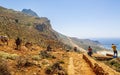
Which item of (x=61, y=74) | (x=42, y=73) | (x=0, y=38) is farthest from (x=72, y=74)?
(x=0, y=38)

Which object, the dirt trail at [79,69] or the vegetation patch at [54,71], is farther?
the dirt trail at [79,69]

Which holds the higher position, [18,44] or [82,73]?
[18,44]

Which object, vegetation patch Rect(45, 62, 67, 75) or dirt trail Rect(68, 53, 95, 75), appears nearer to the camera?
vegetation patch Rect(45, 62, 67, 75)

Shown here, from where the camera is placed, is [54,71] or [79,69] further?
[79,69]

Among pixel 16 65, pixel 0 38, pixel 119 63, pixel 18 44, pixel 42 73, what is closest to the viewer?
pixel 42 73

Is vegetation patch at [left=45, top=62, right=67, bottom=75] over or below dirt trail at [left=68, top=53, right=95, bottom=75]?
over

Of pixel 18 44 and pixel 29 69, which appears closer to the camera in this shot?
pixel 29 69

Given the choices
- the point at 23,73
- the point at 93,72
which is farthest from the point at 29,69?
the point at 93,72

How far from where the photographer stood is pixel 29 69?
15164mm

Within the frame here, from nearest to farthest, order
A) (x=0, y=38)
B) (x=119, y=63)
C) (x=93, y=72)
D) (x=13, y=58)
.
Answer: (x=93, y=72) → (x=13, y=58) → (x=119, y=63) → (x=0, y=38)

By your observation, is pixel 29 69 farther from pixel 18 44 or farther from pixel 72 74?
pixel 18 44

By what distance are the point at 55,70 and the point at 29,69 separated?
1796 mm

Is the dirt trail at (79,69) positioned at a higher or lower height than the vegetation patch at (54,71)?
lower

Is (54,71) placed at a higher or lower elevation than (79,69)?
higher
